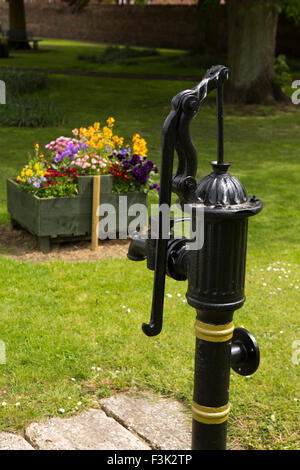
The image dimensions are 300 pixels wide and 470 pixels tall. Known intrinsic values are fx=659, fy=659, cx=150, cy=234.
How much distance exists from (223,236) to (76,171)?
15.9 feet

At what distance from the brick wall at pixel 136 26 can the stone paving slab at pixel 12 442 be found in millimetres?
30270

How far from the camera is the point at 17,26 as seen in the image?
126 feet

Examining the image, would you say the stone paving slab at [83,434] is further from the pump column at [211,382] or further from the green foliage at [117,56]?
the green foliage at [117,56]

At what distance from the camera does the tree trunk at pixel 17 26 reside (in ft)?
122

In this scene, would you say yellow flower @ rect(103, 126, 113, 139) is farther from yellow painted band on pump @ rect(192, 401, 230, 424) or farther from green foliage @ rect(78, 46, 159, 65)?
green foliage @ rect(78, 46, 159, 65)

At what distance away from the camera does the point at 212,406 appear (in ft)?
7.44

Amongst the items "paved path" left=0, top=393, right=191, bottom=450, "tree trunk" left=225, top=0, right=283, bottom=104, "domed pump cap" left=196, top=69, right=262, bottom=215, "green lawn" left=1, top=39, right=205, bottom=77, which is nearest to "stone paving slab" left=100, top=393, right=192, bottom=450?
"paved path" left=0, top=393, right=191, bottom=450

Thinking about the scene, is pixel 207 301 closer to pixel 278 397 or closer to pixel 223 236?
pixel 223 236

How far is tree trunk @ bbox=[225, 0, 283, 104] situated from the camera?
16.3m

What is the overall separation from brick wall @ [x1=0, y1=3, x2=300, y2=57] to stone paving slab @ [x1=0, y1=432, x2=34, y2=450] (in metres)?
30.3

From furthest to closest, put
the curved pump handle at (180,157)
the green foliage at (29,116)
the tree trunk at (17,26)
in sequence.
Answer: the tree trunk at (17,26) → the green foliage at (29,116) → the curved pump handle at (180,157)

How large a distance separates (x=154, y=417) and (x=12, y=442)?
31.8 inches

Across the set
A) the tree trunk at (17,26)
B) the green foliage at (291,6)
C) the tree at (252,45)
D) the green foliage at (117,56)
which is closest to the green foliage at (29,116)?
the tree at (252,45)
